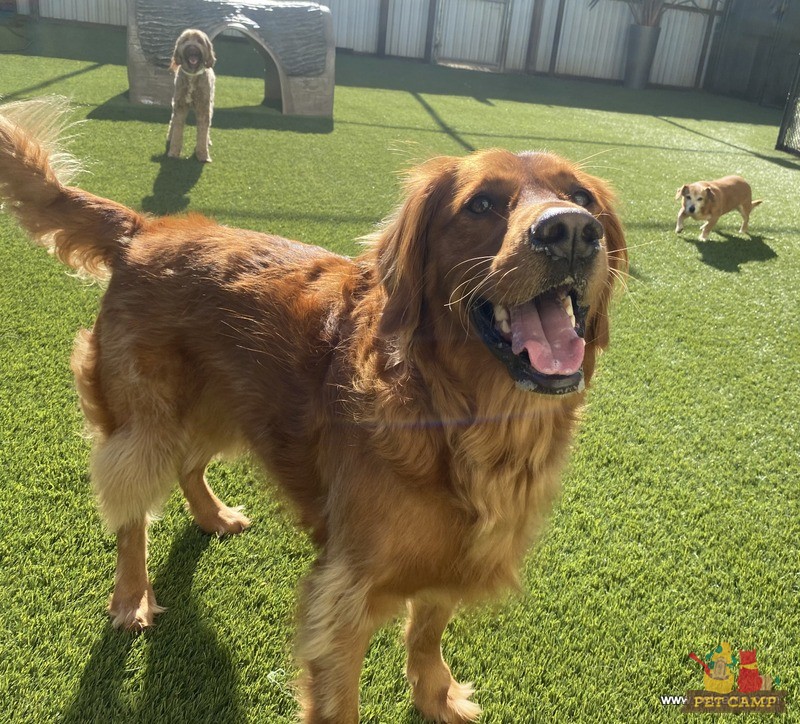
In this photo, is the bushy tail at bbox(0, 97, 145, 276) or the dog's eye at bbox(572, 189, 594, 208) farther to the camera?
the bushy tail at bbox(0, 97, 145, 276)

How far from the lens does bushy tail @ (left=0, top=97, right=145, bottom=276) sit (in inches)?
90.2

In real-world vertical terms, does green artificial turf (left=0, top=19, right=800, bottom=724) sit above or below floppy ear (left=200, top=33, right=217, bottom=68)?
below

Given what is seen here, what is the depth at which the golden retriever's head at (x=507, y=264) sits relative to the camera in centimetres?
151

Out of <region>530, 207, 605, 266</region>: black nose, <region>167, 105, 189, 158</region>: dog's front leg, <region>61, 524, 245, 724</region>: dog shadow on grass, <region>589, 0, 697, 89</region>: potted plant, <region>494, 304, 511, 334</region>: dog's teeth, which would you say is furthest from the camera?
<region>589, 0, 697, 89</region>: potted plant

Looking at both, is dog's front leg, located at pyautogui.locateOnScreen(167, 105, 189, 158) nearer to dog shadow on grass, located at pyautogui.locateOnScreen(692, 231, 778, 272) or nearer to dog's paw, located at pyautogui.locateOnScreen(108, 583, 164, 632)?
dog shadow on grass, located at pyautogui.locateOnScreen(692, 231, 778, 272)

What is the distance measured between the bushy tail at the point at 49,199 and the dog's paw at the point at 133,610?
1.19 metres

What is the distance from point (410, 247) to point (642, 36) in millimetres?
21736

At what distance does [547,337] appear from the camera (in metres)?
1.62

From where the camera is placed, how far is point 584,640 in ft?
7.45

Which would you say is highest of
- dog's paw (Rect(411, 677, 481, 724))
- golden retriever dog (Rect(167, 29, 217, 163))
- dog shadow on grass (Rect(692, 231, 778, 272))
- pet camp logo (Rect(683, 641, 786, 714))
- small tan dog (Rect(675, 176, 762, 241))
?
golden retriever dog (Rect(167, 29, 217, 163))

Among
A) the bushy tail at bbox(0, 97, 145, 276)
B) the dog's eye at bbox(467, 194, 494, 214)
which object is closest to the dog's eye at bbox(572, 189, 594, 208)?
the dog's eye at bbox(467, 194, 494, 214)

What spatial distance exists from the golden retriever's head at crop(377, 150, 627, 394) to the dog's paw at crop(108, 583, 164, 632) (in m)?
1.38

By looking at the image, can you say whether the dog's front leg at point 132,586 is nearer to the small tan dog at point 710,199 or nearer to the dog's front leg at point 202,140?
the dog's front leg at point 202,140

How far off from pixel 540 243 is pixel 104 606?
198 centimetres
